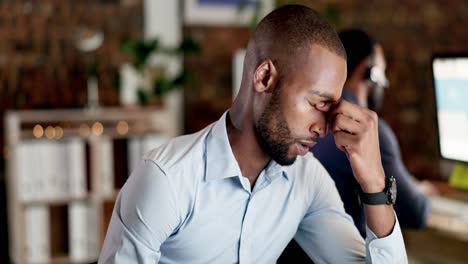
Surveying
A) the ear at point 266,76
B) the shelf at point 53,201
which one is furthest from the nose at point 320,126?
the shelf at point 53,201

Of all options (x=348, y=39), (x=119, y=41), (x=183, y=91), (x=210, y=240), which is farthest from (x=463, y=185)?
(x=119, y=41)

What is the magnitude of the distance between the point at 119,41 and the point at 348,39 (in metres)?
1.92

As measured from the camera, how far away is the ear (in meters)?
1.24

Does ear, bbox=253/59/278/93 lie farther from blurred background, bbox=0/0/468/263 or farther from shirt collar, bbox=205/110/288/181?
blurred background, bbox=0/0/468/263

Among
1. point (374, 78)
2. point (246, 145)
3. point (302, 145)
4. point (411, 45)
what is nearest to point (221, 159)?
point (246, 145)

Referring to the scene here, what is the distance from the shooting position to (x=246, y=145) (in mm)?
1318

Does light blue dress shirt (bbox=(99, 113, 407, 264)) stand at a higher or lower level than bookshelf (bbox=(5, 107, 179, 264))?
higher

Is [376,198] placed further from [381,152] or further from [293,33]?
[381,152]

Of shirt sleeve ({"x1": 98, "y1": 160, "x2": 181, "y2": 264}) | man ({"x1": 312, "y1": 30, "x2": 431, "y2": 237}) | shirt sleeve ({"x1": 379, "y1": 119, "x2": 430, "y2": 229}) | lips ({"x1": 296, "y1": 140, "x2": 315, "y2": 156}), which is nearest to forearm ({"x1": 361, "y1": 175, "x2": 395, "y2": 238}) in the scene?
lips ({"x1": 296, "y1": 140, "x2": 315, "y2": 156})

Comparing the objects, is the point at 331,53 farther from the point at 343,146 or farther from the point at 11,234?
the point at 11,234

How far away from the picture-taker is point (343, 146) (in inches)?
51.1

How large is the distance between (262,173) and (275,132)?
0.40ft

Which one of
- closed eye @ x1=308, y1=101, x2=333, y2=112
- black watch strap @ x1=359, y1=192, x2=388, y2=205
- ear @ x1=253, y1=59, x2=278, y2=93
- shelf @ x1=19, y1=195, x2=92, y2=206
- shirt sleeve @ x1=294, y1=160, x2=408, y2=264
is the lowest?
shelf @ x1=19, y1=195, x2=92, y2=206

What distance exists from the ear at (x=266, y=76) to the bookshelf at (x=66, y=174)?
7.15 feet
